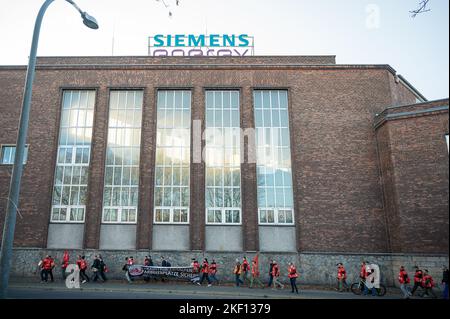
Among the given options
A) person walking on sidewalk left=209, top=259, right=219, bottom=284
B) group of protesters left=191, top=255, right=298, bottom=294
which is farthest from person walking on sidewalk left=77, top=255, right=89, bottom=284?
person walking on sidewalk left=209, top=259, right=219, bottom=284

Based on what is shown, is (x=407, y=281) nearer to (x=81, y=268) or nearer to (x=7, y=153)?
(x=81, y=268)

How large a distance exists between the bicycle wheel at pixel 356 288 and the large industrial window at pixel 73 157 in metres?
16.9

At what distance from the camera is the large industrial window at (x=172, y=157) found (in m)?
20.7

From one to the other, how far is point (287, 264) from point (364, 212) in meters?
5.95

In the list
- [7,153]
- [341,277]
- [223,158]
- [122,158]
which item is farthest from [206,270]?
[7,153]

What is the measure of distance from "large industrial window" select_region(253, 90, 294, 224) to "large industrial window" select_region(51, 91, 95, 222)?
12.0 m

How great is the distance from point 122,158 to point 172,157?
3533mm

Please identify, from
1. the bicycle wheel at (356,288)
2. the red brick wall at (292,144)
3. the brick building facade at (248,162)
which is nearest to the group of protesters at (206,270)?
the bicycle wheel at (356,288)

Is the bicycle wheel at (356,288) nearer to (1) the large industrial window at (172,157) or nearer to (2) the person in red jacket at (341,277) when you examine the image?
(2) the person in red jacket at (341,277)

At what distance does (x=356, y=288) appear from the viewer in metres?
16.1

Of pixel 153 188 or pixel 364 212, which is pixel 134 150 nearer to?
pixel 153 188

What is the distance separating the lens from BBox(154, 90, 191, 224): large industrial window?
67.9ft

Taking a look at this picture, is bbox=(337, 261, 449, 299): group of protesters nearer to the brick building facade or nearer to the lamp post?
the brick building facade

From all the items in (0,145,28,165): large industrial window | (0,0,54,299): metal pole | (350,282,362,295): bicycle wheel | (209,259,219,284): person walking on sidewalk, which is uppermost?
(0,145,28,165): large industrial window
